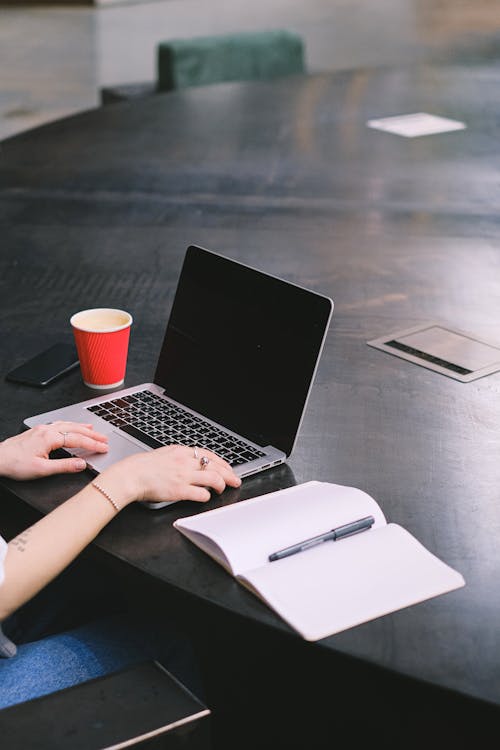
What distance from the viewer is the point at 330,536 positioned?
1114 mm

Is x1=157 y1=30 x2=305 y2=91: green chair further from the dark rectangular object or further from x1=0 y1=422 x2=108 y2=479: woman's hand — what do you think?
the dark rectangular object

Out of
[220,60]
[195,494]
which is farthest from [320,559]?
[220,60]

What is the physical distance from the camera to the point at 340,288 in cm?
199

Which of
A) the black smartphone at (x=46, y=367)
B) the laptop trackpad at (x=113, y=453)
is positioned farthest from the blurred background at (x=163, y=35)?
the laptop trackpad at (x=113, y=453)

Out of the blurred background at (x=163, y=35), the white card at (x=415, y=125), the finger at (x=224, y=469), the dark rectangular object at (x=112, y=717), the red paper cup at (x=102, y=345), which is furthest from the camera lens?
the blurred background at (x=163, y=35)

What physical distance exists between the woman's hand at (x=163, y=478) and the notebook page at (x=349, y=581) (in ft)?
0.52

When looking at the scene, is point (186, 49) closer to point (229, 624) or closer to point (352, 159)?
point (352, 159)

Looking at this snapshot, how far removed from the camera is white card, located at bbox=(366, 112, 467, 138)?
312cm

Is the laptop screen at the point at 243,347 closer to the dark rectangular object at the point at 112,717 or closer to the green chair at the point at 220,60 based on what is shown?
the dark rectangular object at the point at 112,717

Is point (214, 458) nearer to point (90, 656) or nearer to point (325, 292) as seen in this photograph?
point (90, 656)

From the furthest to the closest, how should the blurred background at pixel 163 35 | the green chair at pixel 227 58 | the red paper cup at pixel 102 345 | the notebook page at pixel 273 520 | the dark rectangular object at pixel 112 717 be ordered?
the blurred background at pixel 163 35 → the green chair at pixel 227 58 → the red paper cup at pixel 102 345 → the notebook page at pixel 273 520 → the dark rectangular object at pixel 112 717

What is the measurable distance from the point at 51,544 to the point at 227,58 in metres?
3.48

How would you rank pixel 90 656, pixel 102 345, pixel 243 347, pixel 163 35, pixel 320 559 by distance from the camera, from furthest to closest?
pixel 163 35, pixel 102 345, pixel 243 347, pixel 90 656, pixel 320 559

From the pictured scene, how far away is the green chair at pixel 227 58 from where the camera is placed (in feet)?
13.6
